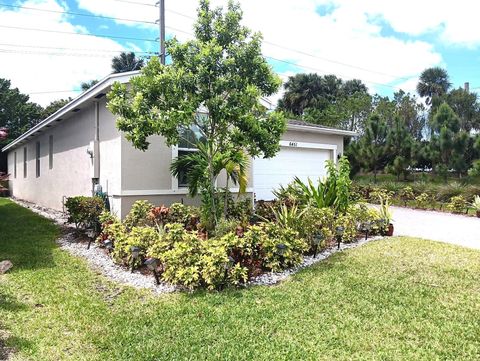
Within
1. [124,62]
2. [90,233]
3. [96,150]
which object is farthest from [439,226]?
[124,62]

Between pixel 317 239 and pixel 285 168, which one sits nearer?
pixel 317 239

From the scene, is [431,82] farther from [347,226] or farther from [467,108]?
[347,226]

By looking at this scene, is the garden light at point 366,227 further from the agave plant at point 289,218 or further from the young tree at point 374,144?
the young tree at point 374,144

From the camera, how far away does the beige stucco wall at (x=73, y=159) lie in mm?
9562

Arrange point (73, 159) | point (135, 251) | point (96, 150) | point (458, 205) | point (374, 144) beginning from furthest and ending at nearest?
point (374, 144)
point (458, 205)
point (73, 159)
point (96, 150)
point (135, 251)

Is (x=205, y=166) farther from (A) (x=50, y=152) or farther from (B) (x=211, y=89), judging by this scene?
(A) (x=50, y=152)

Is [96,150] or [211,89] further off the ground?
[211,89]

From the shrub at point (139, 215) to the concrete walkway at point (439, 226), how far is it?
5.79 meters

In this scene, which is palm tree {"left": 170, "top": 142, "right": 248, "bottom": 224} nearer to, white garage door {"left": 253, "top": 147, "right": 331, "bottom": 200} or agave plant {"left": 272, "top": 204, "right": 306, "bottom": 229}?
agave plant {"left": 272, "top": 204, "right": 306, "bottom": 229}

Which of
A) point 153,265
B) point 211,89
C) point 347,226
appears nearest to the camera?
point 153,265

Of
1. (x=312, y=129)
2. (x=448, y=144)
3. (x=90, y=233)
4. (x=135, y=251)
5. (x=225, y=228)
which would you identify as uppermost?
(x=312, y=129)

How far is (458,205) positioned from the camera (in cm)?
1409

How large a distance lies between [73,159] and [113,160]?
3.73m

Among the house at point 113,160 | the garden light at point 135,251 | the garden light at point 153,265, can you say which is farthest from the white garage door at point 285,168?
the garden light at point 153,265
